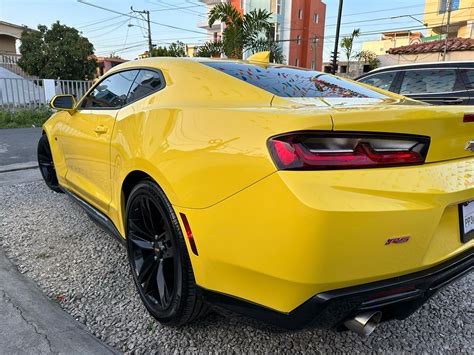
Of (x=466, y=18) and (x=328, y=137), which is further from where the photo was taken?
(x=466, y=18)

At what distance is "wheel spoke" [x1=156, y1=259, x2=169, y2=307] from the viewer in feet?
6.81

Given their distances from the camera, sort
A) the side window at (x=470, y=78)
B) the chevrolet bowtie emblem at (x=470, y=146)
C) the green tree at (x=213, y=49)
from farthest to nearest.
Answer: the green tree at (x=213, y=49) → the side window at (x=470, y=78) → the chevrolet bowtie emblem at (x=470, y=146)

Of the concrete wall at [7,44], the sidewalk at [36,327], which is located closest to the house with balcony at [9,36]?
the concrete wall at [7,44]

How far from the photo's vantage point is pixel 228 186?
1.59 m

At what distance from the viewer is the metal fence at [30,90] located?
12.6 m

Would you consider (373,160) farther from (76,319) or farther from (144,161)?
(76,319)

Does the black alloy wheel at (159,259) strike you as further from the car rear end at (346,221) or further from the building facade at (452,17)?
the building facade at (452,17)

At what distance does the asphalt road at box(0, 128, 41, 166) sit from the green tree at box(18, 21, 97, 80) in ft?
54.3

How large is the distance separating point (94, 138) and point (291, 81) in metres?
1.49

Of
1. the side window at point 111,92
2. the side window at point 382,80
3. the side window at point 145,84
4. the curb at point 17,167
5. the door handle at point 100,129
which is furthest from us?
the side window at point 382,80

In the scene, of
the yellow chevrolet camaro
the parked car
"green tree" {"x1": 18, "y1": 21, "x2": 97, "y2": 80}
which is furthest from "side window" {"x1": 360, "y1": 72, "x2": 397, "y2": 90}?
"green tree" {"x1": 18, "y1": 21, "x2": 97, "y2": 80}

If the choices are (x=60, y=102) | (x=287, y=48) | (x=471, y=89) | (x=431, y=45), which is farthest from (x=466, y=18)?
(x=60, y=102)

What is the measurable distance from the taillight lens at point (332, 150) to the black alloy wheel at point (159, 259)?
70 cm

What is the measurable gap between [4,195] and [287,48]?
35.5 metres
